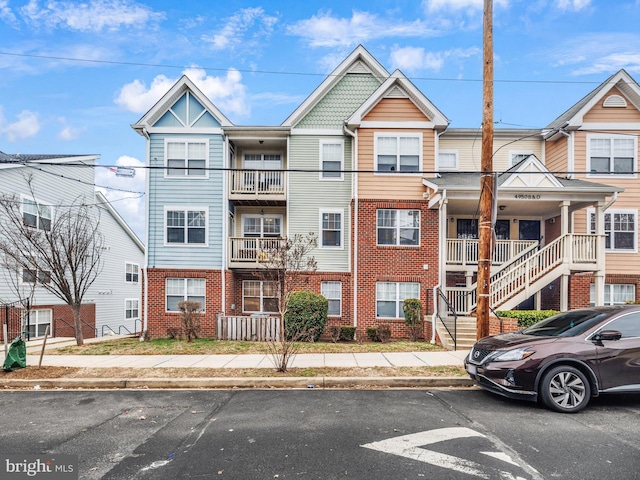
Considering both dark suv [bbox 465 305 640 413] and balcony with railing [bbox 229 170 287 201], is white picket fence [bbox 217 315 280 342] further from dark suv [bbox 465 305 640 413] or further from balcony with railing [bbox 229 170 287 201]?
dark suv [bbox 465 305 640 413]

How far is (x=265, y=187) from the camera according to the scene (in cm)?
1731

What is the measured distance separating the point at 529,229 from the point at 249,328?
12246 mm

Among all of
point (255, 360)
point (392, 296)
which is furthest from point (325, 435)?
point (392, 296)

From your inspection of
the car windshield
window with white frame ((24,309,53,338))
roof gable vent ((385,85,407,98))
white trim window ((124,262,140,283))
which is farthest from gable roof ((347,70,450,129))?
white trim window ((124,262,140,283))

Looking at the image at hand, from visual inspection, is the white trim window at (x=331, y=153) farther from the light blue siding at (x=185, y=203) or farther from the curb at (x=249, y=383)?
the curb at (x=249, y=383)

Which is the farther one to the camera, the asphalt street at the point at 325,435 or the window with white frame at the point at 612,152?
the window with white frame at the point at 612,152

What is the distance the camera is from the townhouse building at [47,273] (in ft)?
54.5

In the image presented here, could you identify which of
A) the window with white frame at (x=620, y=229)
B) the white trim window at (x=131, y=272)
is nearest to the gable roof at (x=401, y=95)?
the window with white frame at (x=620, y=229)

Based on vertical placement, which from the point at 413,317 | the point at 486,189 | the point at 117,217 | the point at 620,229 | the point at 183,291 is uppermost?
the point at 117,217

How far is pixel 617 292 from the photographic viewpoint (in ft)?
53.3

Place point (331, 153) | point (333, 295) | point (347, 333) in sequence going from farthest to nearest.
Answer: point (331, 153), point (333, 295), point (347, 333)

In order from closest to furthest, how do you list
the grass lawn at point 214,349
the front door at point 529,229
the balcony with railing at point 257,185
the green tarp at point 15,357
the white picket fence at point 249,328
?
the green tarp at point 15,357
the grass lawn at point 214,349
the white picket fence at point 249,328
the balcony with railing at point 257,185
the front door at point 529,229

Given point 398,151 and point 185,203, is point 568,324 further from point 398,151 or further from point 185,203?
point 185,203

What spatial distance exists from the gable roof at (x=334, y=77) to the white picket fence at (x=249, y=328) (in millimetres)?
8112
